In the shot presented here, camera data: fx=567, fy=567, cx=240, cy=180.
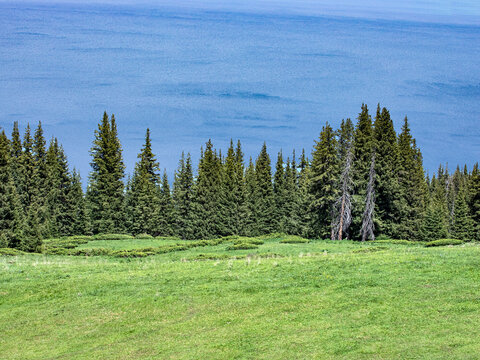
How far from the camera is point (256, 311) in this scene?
77.7 ft

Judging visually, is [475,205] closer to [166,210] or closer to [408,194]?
[408,194]

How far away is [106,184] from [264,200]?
1341 inches

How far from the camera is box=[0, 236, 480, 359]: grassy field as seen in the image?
64.1 feet

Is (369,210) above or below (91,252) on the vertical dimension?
above

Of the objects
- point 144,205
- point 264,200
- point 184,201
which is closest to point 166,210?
point 184,201

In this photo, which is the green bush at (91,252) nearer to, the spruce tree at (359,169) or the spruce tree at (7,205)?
the spruce tree at (7,205)

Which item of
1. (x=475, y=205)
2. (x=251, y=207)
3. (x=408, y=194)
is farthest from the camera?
(x=251, y=207)

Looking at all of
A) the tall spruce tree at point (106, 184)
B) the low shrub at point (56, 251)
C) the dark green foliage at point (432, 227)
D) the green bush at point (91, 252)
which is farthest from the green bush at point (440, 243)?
the tall spruce tree at point (106, 184)

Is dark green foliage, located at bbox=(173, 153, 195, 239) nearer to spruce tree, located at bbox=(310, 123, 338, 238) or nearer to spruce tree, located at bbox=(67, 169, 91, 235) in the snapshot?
spruce tree, located at bbox=(67, 169, 91, 235)

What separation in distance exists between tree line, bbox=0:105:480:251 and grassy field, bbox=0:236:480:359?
97.7 feet

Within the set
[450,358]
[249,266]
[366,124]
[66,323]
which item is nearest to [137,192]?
[366,124]

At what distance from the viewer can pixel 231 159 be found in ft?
400

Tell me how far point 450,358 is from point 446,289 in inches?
288

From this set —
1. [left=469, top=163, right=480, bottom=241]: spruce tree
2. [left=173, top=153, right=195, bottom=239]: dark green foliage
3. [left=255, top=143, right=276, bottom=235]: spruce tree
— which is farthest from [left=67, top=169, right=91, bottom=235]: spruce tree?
[left=469, top=163, right=480, bottom=241]: spruce tree
